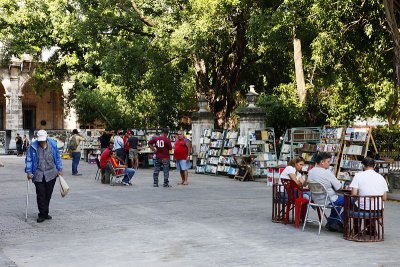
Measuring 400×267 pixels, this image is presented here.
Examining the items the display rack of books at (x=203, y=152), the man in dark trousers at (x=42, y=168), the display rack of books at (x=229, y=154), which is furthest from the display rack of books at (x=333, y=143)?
the man in dark trousers at (x=42, y=168)

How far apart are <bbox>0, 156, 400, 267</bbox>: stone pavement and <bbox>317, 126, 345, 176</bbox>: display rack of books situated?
10.6 feet

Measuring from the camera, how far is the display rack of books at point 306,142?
63.9 ft

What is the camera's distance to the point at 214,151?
24.1m

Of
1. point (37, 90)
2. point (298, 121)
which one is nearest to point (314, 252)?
point (298, 121)

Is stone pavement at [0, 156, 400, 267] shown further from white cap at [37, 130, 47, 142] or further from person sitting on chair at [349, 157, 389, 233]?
white cap at [37, 130, 47, 142]

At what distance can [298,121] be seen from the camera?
2536 centimetres

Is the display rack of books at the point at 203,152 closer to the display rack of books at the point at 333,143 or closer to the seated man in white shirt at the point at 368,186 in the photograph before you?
the display rack of books at the point at 333,143

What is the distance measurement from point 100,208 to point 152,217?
6.18 feet

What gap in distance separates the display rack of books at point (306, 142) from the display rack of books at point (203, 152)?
187 inches

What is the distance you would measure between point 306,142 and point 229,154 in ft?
12.1

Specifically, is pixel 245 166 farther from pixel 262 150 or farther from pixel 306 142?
pixel 306 142

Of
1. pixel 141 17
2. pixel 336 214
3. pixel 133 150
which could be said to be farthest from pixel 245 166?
pixel 336 214

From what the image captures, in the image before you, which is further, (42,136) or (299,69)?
(299,69)

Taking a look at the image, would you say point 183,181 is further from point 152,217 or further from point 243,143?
point 152,217
